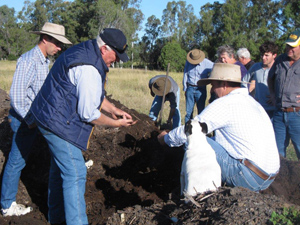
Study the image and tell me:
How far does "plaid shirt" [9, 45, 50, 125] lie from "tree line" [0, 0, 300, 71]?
34589mm

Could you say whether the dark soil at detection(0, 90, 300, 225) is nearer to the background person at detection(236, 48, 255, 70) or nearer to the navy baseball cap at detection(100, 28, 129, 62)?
the navy baseball cap at detection(100, 28, 129, 62)

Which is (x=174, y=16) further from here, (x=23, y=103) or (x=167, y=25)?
(x=23, y=103)

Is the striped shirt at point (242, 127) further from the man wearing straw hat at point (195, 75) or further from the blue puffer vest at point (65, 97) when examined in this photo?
the man wearing straw hat at point (195, 75)

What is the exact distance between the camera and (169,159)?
5.60 metres

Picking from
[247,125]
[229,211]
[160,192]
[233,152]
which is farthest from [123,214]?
[160,192]

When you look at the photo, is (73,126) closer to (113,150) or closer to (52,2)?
(113,150)

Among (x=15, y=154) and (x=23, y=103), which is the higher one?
(x=23, y=103)

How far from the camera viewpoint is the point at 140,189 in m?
4.60

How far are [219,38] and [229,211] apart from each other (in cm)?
4330

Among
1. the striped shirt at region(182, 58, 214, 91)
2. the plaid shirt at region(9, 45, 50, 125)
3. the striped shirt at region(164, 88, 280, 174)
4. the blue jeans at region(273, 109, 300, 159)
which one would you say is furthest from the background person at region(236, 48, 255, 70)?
the plaid shirt at region(9, 45, 50, 125)

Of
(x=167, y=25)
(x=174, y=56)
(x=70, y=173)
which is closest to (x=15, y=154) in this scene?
(x=70, y=173)

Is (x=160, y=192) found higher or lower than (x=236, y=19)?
lower

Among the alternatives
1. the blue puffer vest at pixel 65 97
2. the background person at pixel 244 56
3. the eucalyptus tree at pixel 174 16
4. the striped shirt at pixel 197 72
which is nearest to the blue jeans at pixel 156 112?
the striped shirt at pixel 197 72

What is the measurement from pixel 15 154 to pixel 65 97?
1.34 metres
